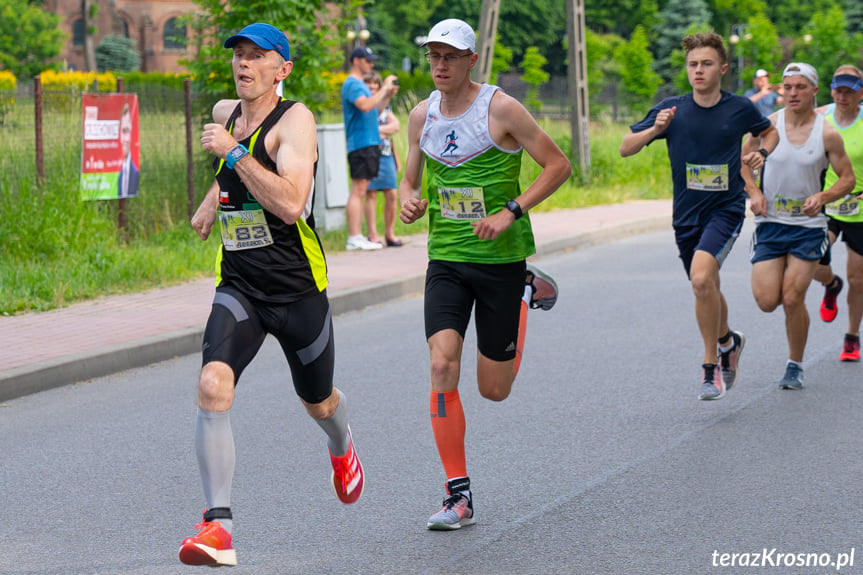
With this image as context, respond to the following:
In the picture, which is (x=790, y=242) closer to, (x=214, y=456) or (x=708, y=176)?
(x=708, y=176)

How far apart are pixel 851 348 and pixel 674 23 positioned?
82.1m

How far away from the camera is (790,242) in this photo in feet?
26.2

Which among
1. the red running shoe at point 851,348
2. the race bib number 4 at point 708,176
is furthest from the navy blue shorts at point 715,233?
the red running shoe at point 851,348

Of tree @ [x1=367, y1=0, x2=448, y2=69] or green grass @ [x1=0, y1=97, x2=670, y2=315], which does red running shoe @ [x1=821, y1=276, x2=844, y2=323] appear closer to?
green grass @ [x1=0, y1=97, x2=670, y2=315]

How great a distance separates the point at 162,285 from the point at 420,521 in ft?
23.3

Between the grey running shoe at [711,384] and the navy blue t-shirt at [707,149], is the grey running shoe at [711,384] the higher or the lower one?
the lower one

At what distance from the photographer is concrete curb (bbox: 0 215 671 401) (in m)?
8.09

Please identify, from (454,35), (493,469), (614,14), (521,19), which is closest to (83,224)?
(493,469)

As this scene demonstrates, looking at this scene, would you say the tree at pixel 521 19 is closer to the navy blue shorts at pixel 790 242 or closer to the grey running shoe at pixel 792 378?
the navy blue shorts at pixel 790 242

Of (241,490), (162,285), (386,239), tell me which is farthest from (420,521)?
(386,239)

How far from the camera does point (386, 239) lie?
15070 mm

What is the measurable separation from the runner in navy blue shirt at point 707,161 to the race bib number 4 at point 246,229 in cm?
304

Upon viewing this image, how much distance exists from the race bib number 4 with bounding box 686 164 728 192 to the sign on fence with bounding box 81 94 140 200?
24.9ft

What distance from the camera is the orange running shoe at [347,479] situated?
5.37 metres
